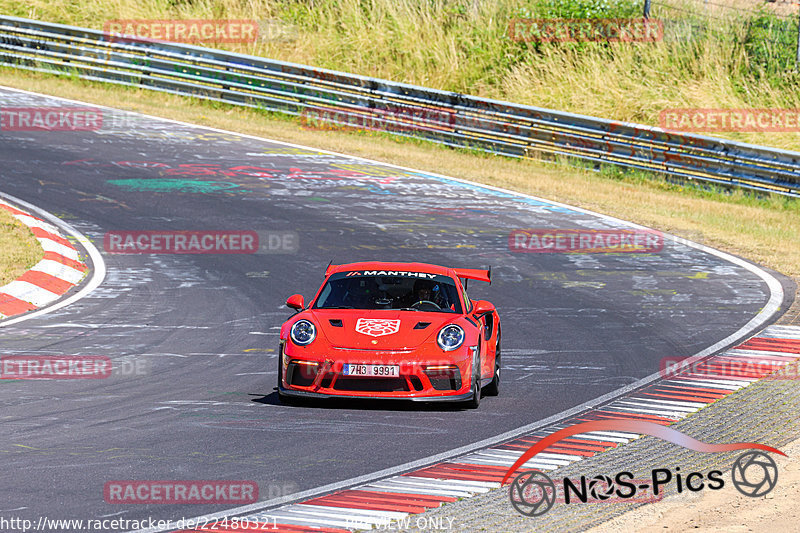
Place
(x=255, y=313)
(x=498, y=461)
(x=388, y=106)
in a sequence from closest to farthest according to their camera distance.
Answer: (x=498, y=461), (x=255, y=313), (x=388, y=106)

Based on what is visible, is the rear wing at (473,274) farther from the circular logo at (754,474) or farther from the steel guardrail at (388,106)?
the steel guardrail at (388,106)

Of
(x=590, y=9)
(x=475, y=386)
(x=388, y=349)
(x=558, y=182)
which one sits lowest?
(x=475, y=386)

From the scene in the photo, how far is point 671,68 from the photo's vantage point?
2728 cm

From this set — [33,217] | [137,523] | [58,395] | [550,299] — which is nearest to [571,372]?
[550,299]

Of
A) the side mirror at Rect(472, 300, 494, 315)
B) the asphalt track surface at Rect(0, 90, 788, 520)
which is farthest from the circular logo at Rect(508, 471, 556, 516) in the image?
the side mirror at Rect(472, 300, 494, 315)

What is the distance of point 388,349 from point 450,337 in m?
0.56

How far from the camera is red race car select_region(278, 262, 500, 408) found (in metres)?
9.00

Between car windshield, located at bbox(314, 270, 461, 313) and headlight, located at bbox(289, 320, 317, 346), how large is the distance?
0.61 metres

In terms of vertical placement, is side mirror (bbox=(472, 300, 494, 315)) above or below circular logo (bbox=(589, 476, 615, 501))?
above

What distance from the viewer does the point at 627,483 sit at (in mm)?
7238

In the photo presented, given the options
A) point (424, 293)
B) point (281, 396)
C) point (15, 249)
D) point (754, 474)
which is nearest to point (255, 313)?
point (424, 293)

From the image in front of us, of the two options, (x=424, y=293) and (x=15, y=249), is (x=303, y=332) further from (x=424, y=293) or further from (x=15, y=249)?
(x=15, y=249)

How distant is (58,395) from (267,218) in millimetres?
8784

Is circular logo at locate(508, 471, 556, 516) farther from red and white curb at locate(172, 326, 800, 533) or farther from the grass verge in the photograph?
the grass verge
